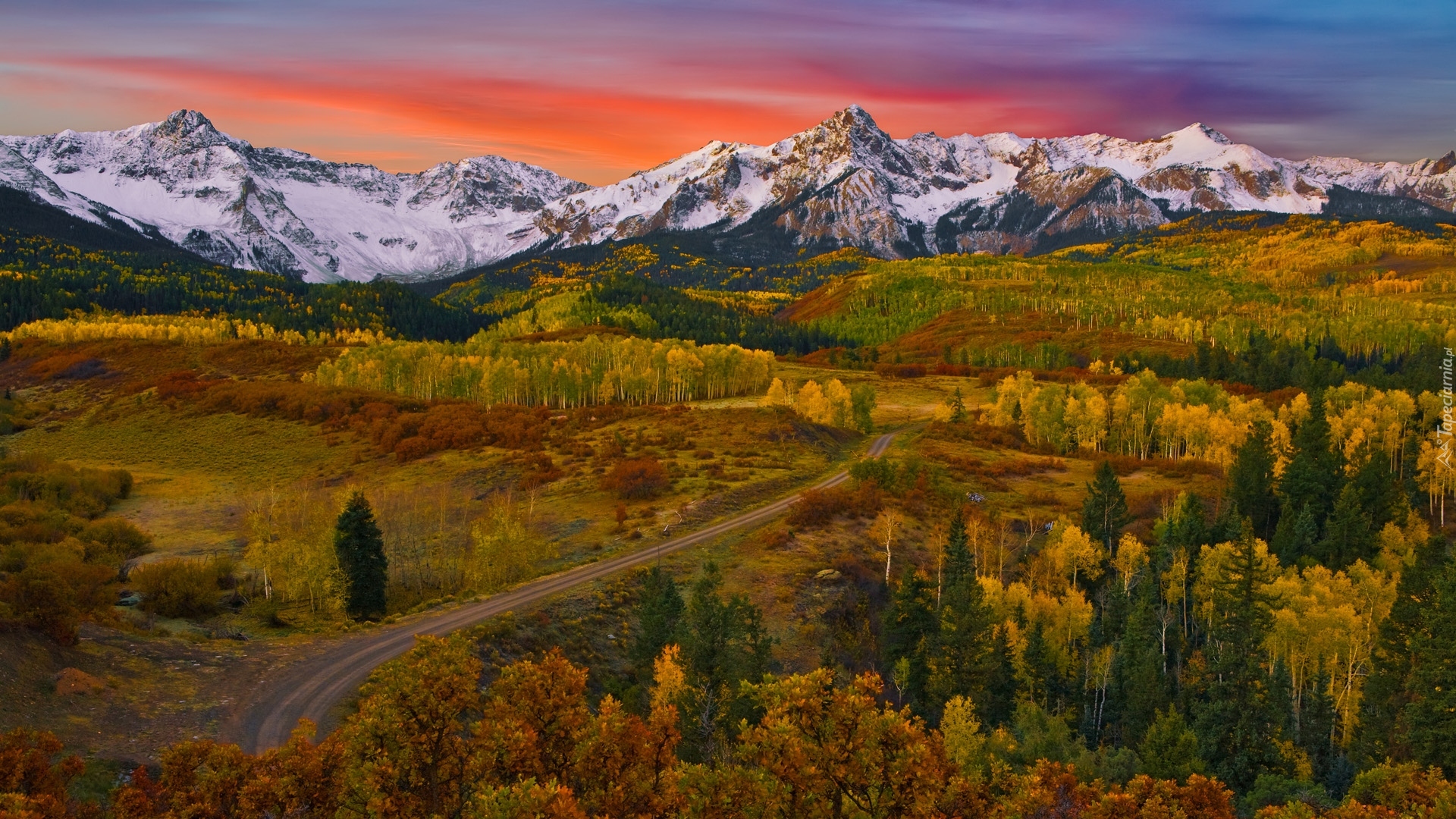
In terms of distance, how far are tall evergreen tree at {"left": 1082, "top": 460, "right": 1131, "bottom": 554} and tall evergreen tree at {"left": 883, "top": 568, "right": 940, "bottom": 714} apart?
3294 cm

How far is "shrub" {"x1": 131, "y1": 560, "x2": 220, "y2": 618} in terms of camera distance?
59.7 meters

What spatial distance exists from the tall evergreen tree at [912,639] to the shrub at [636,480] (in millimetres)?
37001

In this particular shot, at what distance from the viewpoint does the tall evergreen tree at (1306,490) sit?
91.6 meters

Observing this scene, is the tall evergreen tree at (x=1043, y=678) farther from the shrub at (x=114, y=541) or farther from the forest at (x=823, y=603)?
the shrub at (x=114, y=541)

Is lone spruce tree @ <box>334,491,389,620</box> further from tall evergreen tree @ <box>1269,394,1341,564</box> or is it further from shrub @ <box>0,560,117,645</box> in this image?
tall evergreen tree @ <box>1269,394,1341,564</box>

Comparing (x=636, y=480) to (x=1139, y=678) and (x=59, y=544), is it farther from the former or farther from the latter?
(x=1139, y=678)

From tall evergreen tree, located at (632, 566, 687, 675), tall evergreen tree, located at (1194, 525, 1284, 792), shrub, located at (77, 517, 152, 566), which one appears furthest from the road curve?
tall evergreen tree, located at (1194, 525, 1284, 792)

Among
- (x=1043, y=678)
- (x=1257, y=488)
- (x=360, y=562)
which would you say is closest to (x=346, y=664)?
(x=360, y=562)

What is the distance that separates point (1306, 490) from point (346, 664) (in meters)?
104

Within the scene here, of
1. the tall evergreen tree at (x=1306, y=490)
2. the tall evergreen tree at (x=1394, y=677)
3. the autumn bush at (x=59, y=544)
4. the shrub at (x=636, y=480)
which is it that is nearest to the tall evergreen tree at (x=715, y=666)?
the autumn bush at (x=59, y=544)

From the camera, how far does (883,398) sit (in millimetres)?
183625

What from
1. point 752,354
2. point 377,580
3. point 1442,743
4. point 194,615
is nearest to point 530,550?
point 377,580

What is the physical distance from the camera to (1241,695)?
Result: 56812 millimetres

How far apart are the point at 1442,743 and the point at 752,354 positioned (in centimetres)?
14644
